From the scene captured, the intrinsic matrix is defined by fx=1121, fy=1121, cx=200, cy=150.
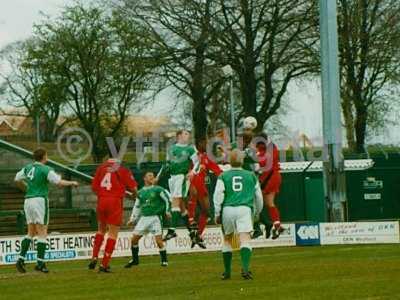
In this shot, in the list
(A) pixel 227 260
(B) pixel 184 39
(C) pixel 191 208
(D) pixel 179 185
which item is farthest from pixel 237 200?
(B) pixel 184 39

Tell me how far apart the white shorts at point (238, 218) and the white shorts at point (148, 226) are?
5.82m

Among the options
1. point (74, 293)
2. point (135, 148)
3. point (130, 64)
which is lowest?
point (74, 293)

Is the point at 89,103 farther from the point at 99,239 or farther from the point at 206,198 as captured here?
the point at 99,239

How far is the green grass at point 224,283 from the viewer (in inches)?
642

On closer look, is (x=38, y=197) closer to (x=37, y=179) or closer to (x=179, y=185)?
(x=37, y=179)

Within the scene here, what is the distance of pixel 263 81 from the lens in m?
51.2

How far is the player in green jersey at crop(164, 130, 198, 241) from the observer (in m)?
25.9

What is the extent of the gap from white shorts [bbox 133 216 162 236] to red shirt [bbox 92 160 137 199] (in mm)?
1749

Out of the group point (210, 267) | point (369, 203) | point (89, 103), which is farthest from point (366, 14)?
point (210, 267)

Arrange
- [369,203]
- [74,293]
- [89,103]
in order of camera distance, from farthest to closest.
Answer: [89,103] → [369,203] → [74,293]

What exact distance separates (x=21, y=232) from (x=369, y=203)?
63.7 feet

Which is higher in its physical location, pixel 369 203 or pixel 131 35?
pixel 131 35

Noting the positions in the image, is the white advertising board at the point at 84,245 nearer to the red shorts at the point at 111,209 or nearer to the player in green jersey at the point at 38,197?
the player in green jersey at the point at 38,197

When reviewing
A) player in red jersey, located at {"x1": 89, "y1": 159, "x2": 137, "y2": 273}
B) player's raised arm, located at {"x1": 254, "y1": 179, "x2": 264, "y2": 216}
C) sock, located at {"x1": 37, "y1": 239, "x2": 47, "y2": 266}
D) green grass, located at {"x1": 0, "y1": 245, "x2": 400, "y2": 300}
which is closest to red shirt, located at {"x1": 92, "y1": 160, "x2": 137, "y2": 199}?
player in red jersey, located at {"x1": 89, "y1": 159, "x2": 137, "y2": 273}
